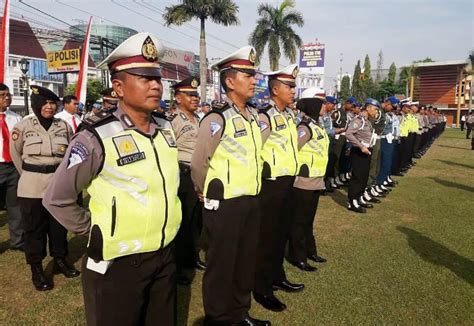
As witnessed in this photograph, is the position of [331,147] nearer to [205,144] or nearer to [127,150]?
[205,144]

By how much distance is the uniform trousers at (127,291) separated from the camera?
1872mm

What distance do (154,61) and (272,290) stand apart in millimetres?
2605

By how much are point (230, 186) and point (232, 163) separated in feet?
0.58

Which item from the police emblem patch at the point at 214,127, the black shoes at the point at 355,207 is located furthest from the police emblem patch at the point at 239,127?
the black shoes at the point at 355,207

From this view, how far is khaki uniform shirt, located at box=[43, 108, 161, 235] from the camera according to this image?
5.91ft

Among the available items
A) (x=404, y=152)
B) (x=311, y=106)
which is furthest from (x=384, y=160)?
(x=311, y=106)

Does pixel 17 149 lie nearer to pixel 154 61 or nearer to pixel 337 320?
pixel 154 61

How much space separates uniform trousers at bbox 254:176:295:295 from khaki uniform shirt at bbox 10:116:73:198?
2266 millimetres

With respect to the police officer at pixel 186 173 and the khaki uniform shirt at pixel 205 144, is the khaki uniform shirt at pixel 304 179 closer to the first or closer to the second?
the police officer at pixel 186 173

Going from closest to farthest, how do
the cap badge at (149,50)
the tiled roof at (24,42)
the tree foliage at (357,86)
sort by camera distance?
1. the cap badge at (149,50)
2. the tiled roof at (24,42)
3. the tree foliage at (357,86)

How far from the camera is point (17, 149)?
4.07 m

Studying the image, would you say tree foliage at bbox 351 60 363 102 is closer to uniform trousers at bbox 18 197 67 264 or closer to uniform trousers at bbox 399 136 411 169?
uniform trousers at bbox 399 136 411 169

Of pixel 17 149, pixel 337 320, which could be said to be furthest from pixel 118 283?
pixel 17 149

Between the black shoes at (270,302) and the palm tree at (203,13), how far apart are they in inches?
768
